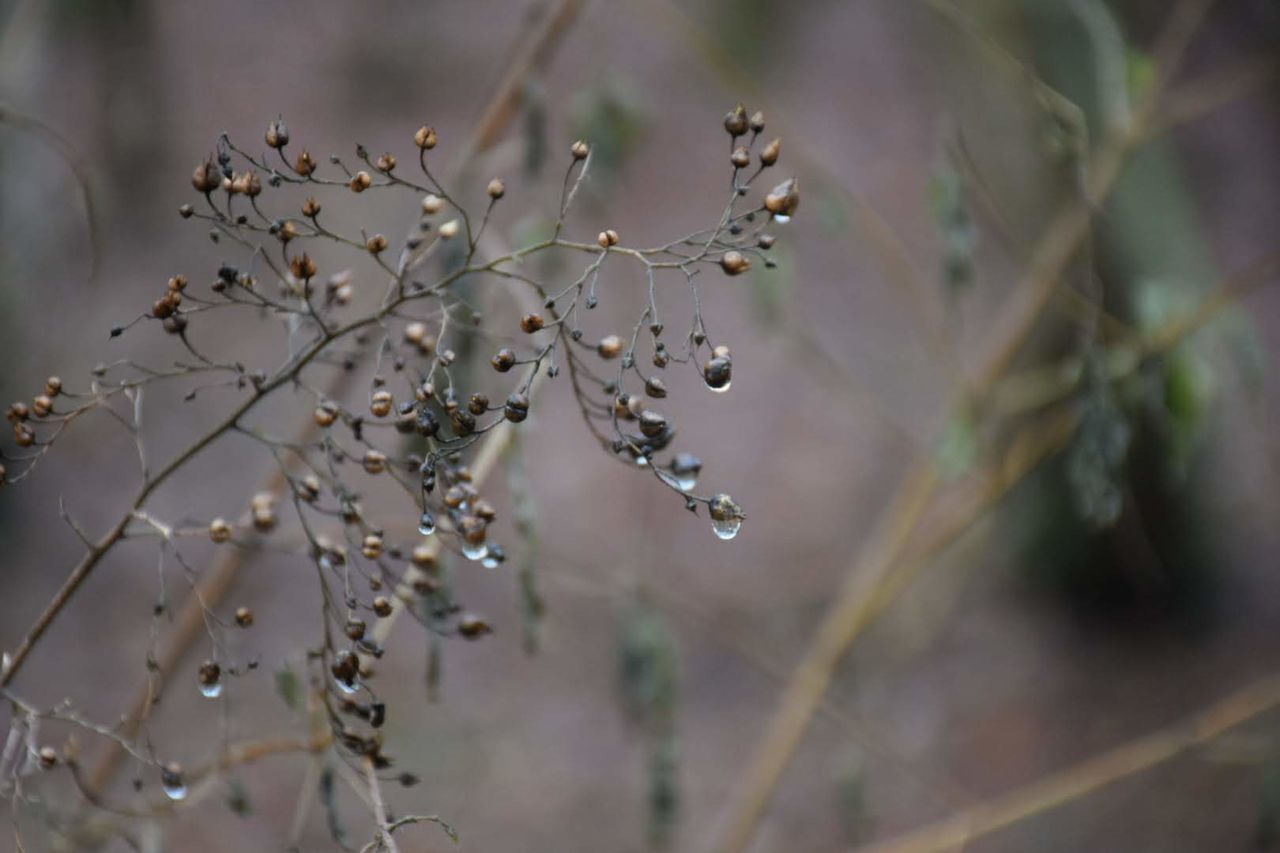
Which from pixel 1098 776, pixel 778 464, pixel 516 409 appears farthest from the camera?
pixel 778 464

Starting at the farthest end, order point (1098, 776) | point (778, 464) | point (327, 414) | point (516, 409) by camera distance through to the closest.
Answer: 1. point (778, 464)
2. point (1098, 776)
3. point (327, 414)
4. point (516, 409)

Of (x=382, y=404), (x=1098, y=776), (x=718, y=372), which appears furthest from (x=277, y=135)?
(x=1098, y=776)

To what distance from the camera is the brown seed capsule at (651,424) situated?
619mm

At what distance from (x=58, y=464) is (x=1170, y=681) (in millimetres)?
2887

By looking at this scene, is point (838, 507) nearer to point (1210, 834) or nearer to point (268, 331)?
point (1210, 834)

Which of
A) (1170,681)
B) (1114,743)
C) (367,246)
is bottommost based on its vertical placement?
(367,246)

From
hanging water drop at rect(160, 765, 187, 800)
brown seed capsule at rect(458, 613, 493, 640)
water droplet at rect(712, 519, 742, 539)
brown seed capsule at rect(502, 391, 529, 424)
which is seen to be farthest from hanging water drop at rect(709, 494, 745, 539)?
hanging water drop at rect(160, 765, 187, 800)

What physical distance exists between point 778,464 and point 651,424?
10.1 feet

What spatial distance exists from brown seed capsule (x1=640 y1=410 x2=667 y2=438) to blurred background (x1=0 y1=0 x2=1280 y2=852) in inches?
23.6

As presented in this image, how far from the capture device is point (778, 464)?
367 centimetres

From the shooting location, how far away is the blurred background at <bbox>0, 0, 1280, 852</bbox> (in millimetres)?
1663

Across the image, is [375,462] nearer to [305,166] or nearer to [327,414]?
[327,414]

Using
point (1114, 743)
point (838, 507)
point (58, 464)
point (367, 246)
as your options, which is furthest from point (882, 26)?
point (367, 246)

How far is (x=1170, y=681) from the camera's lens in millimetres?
2898
